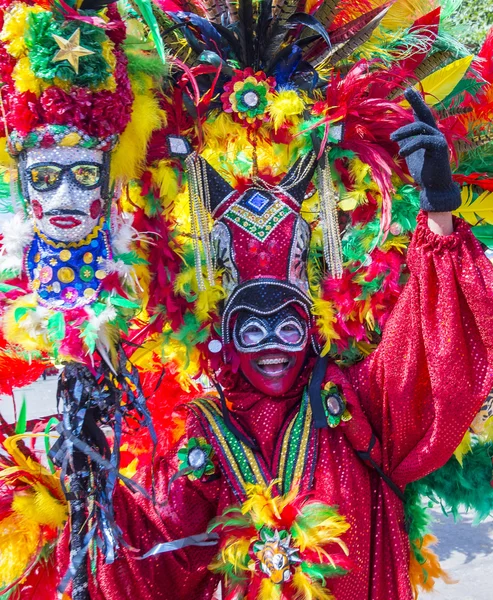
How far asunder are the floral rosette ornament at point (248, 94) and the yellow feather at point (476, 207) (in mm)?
652

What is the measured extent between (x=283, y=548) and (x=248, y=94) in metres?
1.25

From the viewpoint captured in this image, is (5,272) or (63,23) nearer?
(63,23)

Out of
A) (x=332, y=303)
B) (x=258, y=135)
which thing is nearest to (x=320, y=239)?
(x=332, y=303)

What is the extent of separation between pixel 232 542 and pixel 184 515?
20 centimetres

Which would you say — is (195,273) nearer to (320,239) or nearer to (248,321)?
(248,321)

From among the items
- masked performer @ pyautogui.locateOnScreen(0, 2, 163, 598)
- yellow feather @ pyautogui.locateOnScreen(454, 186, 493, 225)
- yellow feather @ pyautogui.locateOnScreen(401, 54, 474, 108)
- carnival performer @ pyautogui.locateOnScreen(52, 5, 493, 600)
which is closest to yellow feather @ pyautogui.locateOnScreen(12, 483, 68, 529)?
masked performer @ pyautogui.locateOnScreen(0, 2, 163, 598)

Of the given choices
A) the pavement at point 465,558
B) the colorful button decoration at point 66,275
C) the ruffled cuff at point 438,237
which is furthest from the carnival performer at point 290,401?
the pavement at point 465,558

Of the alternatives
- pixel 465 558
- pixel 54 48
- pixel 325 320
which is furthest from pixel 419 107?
pixel 465 558

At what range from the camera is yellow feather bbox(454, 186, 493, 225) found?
6.91ft

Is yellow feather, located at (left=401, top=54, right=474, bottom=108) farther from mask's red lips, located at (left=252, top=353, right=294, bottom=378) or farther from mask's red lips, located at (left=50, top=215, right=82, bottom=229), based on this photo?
mask's red lips, located at (left=50, top=215, right=82, bottom=229)

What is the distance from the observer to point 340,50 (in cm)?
214

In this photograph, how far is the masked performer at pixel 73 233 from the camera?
1.67 metres

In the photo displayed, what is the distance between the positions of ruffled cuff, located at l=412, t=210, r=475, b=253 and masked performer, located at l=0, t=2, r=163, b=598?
0.72 metres

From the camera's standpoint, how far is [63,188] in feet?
5.71
